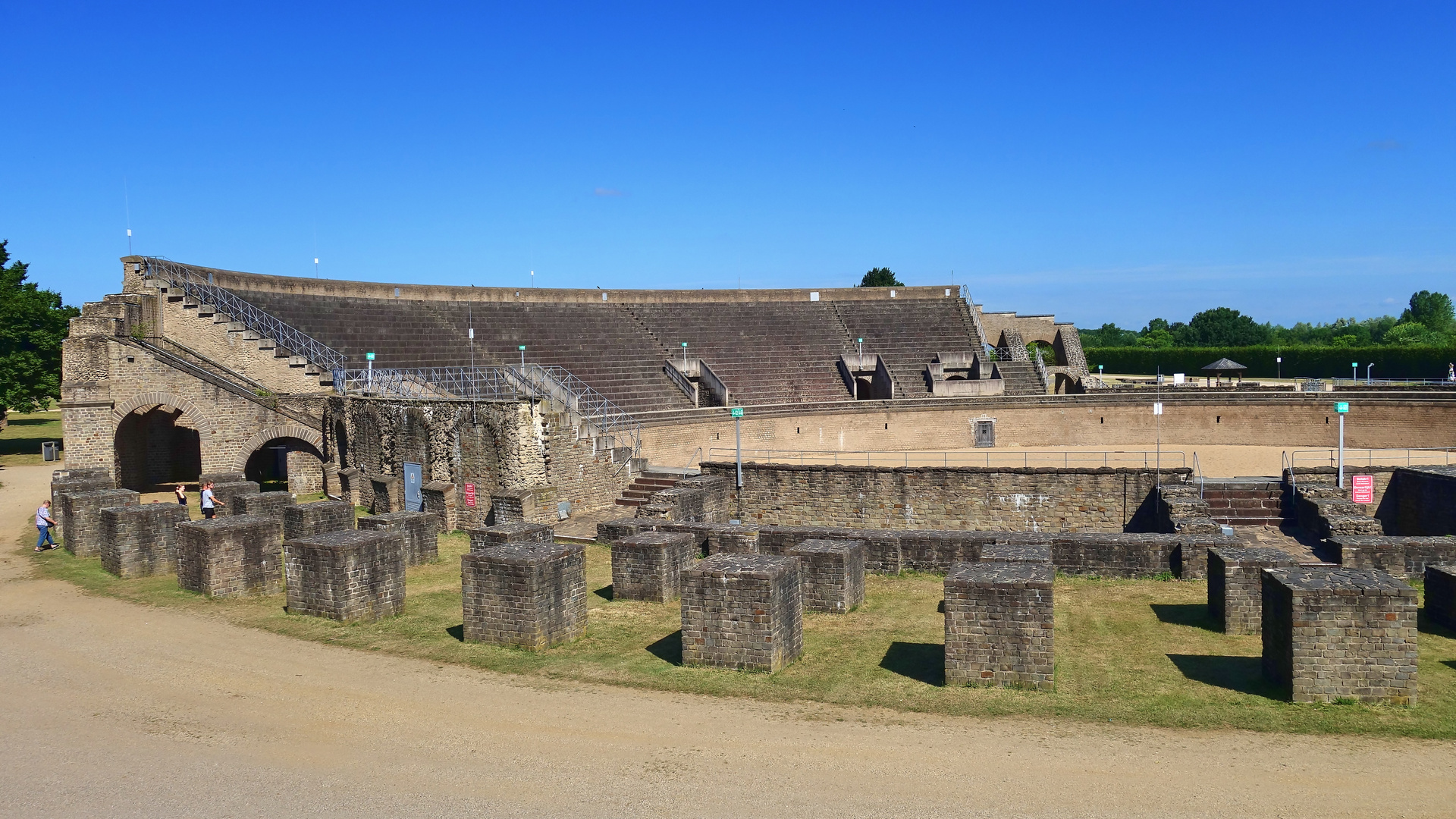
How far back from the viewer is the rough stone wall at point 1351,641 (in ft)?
29.8

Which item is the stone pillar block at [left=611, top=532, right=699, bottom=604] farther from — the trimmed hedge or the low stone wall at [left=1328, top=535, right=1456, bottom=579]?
the trimmed hedge

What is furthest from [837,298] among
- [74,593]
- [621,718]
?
[621,718]

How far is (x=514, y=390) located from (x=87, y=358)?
11.5 m

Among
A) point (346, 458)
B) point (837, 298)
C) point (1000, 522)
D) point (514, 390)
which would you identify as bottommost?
point (1000, 522)

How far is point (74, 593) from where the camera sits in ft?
50.1

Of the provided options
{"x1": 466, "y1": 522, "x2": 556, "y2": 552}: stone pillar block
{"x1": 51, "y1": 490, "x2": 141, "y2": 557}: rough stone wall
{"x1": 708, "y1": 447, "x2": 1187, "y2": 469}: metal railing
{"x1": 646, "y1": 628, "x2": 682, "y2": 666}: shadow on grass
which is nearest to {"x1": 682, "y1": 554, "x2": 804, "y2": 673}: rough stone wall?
{"x1": 646, "y1": 628, "x2": 682, "y2": 666}: shadow on grass

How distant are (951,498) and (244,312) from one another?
68.5 feet

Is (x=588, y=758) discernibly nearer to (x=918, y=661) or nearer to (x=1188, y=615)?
(x=918, y=661)

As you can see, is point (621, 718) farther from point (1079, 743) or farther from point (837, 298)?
point (837, 298)

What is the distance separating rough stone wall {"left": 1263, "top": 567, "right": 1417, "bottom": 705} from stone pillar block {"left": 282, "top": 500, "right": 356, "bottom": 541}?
1466 centimetres

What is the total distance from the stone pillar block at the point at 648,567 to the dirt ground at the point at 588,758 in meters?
3.83

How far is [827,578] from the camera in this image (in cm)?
1347

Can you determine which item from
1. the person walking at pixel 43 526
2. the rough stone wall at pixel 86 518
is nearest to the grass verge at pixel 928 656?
the rough stone wall at pixel 86 518

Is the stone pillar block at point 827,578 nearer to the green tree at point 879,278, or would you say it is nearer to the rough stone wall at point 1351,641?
the rough stone wall at point 1351,641
